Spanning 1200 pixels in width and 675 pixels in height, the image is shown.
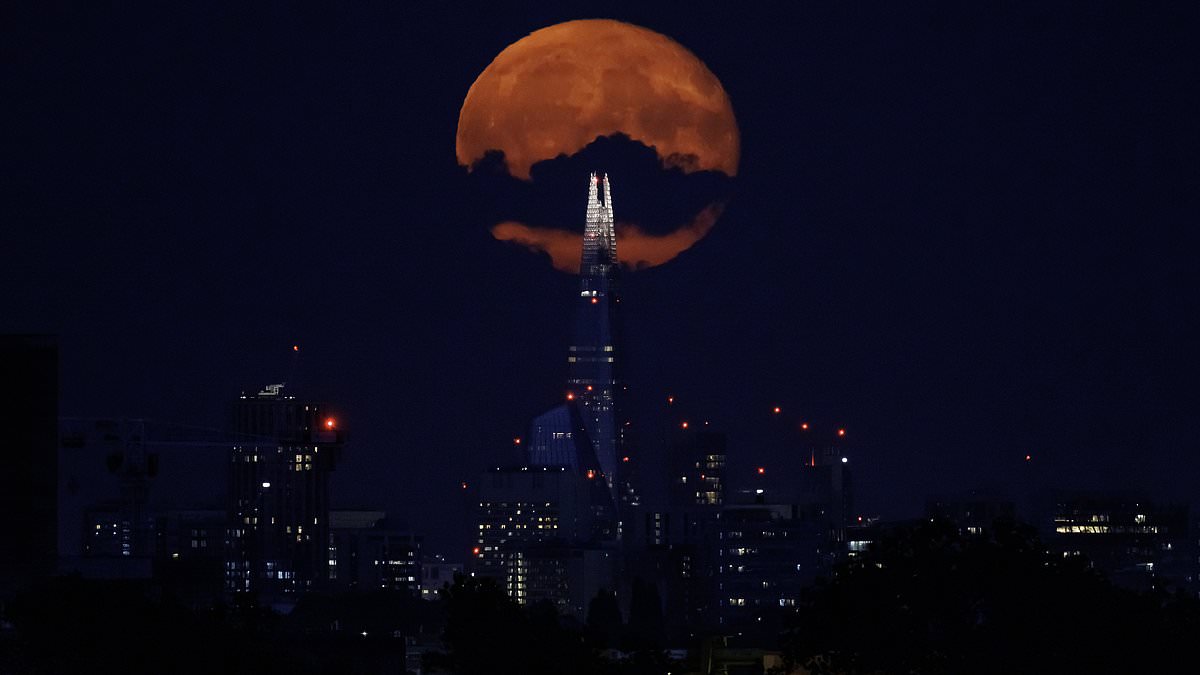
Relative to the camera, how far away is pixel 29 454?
189 m

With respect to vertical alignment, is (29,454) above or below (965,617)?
above

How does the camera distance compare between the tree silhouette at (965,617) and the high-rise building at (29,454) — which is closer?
the tree silhouette at (965,617)

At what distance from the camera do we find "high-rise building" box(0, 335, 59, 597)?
185 m

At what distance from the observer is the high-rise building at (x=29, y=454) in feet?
607

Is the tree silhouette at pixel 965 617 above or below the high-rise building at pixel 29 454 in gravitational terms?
below

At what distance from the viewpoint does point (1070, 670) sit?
85.7m

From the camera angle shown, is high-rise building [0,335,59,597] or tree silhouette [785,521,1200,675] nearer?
tree silhouette [785,521,1200,675]

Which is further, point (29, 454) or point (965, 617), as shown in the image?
point (29, 454)

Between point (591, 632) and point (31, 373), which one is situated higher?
point (31, 373)

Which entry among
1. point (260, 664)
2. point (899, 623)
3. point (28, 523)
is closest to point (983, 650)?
point (899, 623)

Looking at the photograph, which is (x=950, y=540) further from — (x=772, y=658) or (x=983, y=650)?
(x=772, y=658)

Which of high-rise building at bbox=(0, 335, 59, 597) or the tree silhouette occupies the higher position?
high-rise building at bbox=(0, 335, 59, 597)

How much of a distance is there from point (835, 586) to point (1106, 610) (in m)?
7.52

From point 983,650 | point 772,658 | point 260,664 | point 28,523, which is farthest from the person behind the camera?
point 28,523
